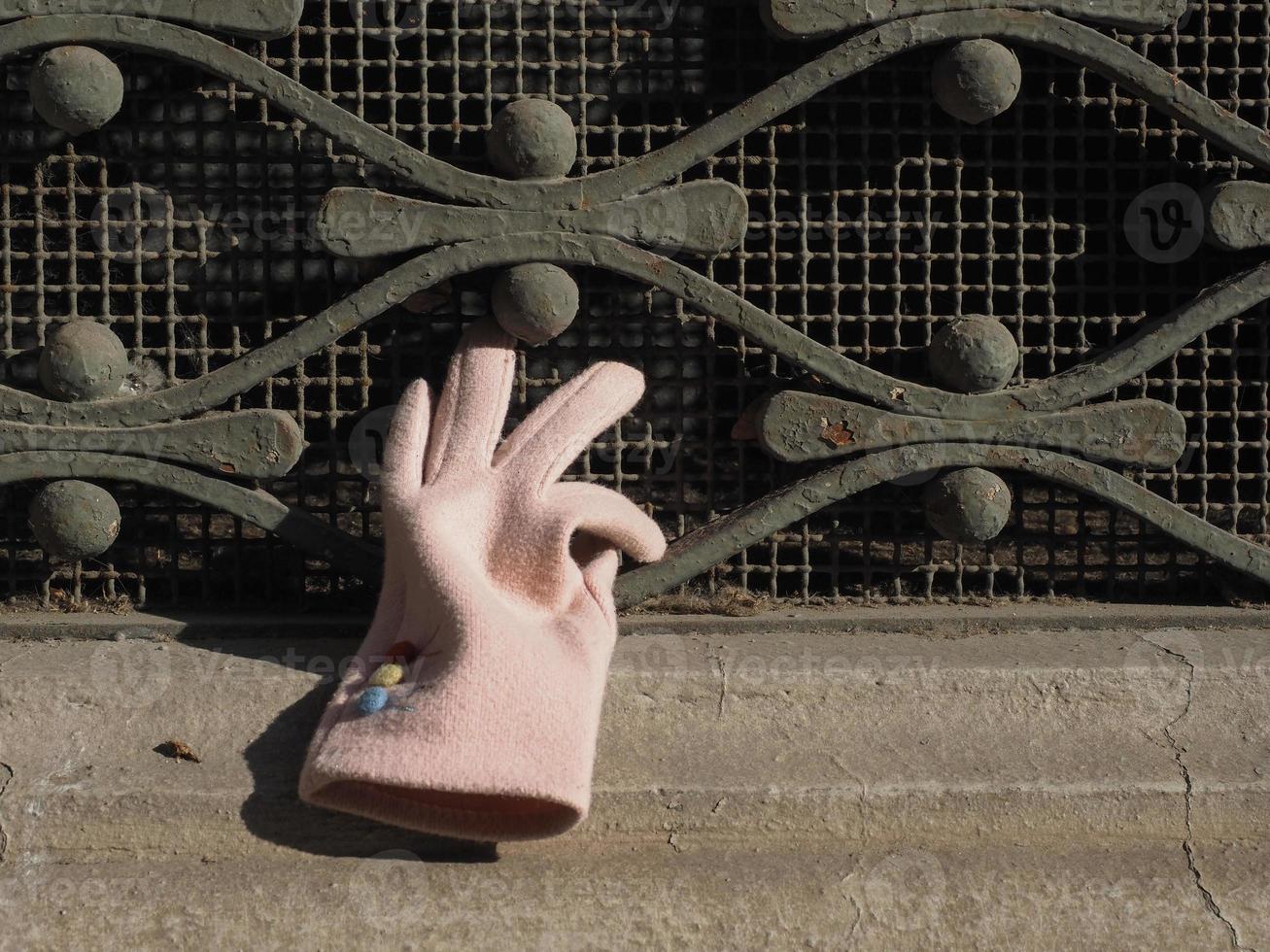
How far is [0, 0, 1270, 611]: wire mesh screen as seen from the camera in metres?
1.60

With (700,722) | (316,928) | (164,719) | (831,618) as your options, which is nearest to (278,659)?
(164,719)

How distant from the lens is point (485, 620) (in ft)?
4.61

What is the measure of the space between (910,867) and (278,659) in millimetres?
843

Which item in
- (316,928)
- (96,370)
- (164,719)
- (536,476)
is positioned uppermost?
(96,370)

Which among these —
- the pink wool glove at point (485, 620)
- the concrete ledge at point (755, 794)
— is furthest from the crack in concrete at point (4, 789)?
the pink wool glove at point (485, 620)

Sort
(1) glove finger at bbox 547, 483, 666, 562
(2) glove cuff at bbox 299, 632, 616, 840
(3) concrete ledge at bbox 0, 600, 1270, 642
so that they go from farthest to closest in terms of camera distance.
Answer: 1. (3) concrete ledge at bbox 0, 600, 1270, 642
2. (1) glove finger at bbox 547, 483, 666, 562
3. (2) glove cuff at bbox 299, 632, 616, 840

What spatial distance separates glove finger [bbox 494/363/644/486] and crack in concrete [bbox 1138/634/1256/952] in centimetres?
82

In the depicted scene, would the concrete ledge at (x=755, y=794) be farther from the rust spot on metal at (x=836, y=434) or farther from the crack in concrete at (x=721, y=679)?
the rust spot on metal at (x=836, y=434)

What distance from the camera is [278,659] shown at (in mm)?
1529

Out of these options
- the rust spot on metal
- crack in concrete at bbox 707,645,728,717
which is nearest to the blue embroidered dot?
crack in concrete at bbox 707,645,728,717

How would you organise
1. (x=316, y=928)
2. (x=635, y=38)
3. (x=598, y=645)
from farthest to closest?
1. (x=635, y=38)
2. (x=598, y=645)
3. (x=316, y=928)

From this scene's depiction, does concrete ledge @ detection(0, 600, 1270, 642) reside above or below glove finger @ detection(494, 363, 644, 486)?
below

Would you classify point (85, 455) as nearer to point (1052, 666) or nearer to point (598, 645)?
point (598, 645)

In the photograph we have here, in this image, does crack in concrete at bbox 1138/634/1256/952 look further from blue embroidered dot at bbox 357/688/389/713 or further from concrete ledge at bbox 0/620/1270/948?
blue embroidered dot at bbox 357/688/389/713
